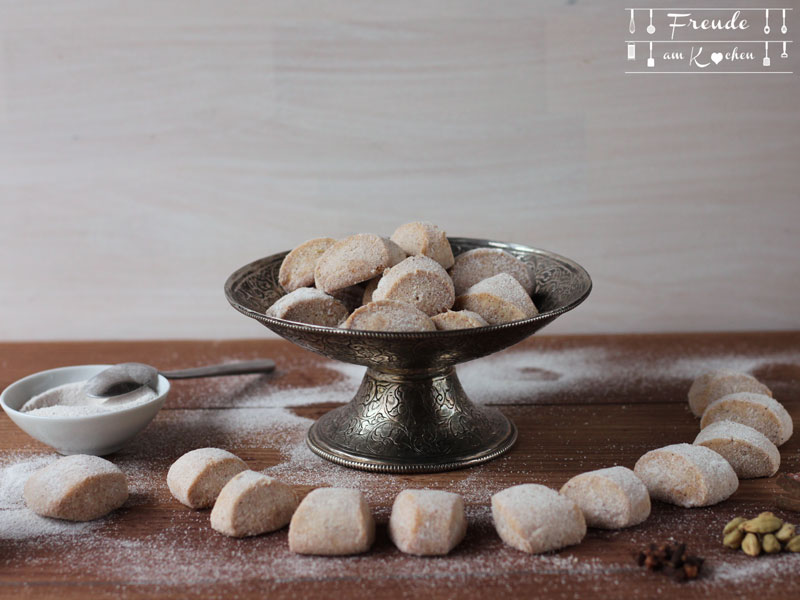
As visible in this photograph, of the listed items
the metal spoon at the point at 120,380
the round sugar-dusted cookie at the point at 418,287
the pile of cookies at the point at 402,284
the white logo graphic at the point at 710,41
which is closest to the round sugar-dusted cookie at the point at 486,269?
the pile of cookies at the point at 402,284

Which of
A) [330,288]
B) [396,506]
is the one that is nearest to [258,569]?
[396,506]

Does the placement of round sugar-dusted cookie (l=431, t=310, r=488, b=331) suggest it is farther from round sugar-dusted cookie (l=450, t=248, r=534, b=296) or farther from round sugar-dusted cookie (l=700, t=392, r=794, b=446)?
round sugar-dusted cookie (l=700, t=392, r=794, b=446)

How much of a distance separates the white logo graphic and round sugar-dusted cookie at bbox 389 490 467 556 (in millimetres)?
1035

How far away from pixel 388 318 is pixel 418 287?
69mm

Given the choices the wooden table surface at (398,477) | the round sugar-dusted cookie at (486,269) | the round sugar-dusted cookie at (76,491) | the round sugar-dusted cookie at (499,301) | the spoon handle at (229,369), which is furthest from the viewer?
the spoon handle at (229,369)

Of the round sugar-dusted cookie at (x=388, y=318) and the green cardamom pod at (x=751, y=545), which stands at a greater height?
the round sugar-dusted cookie at (x=388, y=318)

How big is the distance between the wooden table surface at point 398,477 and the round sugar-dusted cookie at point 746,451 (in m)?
0.02

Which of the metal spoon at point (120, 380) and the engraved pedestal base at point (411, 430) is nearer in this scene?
the engraved pedestal base at point (411, 430)

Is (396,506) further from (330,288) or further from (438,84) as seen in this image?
(438,84)

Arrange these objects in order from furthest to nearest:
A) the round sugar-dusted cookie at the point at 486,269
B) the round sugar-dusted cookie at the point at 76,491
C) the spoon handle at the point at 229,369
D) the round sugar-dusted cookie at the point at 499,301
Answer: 1. the spoon handle at the point at 229,369
2. the round sugar-dusted cookie at the point at 486,269
3. the round sugar-dusted cookie at the point at 499,301
4. the round sugar-dusted cookie at the point at 76,491

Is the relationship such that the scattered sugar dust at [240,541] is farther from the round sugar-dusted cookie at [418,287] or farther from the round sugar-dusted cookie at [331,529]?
the round sugar-dusted cookie at [418,287]

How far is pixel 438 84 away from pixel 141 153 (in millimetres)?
596

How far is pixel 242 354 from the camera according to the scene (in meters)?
1.52

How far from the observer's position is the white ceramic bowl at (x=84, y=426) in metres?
1.04
